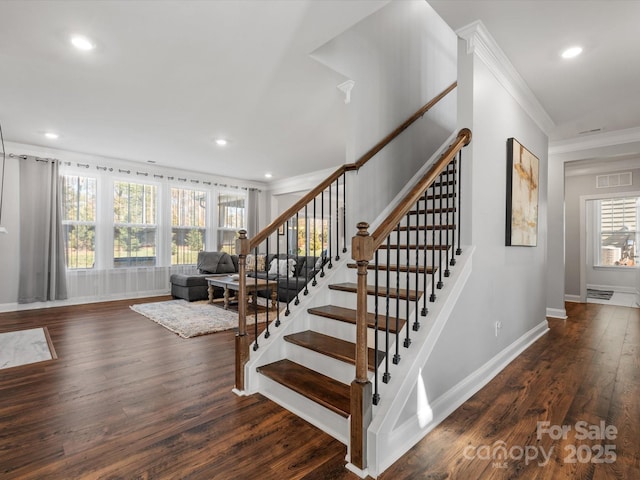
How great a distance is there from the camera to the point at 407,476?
4.98 ft

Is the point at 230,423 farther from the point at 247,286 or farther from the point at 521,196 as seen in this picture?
the point at 521,196

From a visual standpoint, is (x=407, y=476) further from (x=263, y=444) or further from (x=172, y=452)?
(x=172, y=452)

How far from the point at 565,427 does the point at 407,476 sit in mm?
1109

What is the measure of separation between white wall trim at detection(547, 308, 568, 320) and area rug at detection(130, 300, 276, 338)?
403cm

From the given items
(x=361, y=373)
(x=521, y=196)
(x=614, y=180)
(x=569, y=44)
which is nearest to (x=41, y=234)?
(x=361, y=373)

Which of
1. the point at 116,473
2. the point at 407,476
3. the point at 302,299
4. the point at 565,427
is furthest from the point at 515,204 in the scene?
the point at 116,473

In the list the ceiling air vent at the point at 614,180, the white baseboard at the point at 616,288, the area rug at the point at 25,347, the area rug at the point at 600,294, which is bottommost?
the area rug at the point at 25,347

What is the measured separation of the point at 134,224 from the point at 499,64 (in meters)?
6.27

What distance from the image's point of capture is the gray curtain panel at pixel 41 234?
516cm

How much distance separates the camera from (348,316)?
2.34 metres

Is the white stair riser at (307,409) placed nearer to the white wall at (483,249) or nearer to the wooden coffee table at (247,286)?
the white wall at (483,249)

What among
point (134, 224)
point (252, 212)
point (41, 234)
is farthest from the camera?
point (252, 212)

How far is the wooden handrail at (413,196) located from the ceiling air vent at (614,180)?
18.5 feet

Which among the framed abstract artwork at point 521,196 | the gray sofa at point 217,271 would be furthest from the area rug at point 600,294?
the gray sofa at point 217,271
